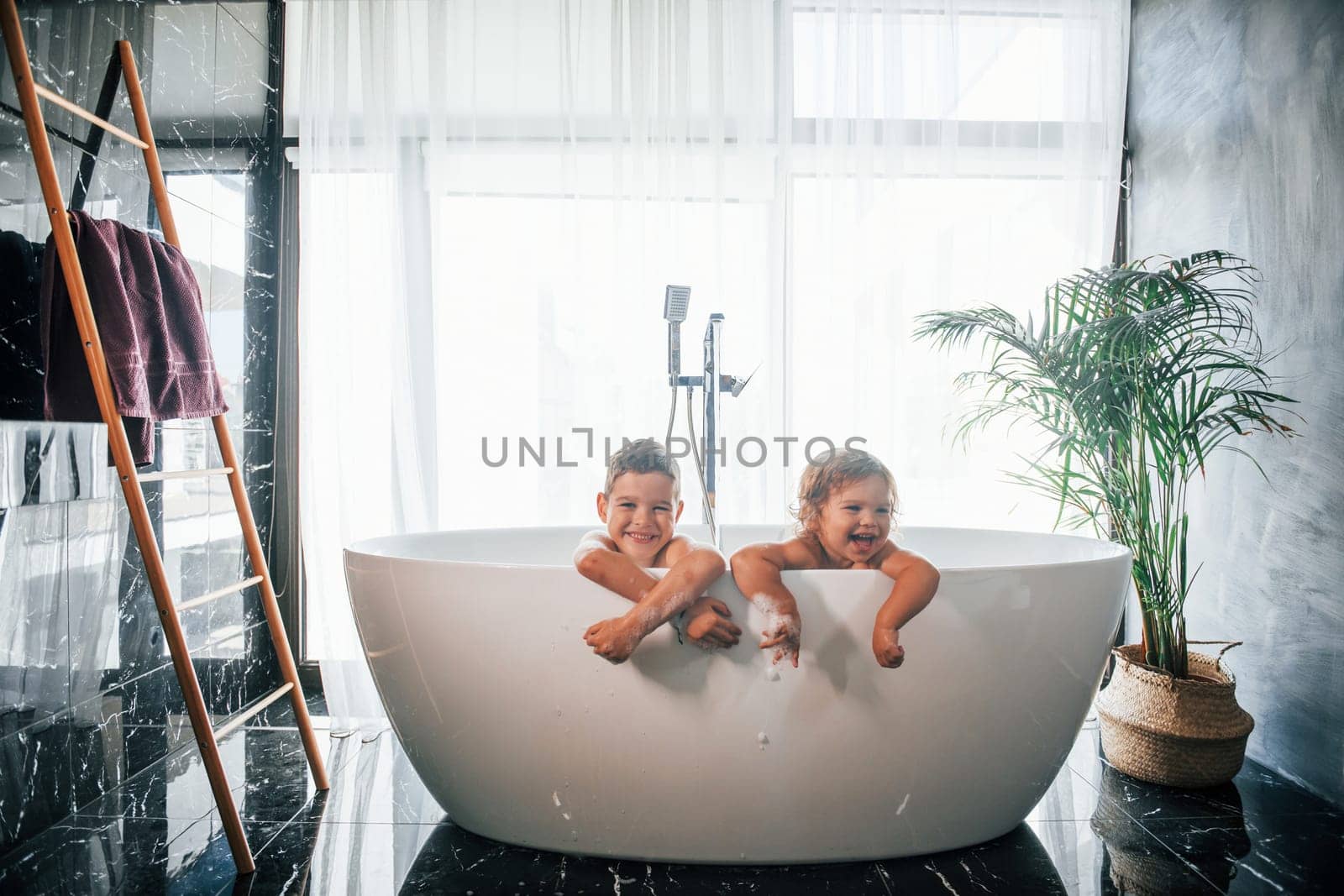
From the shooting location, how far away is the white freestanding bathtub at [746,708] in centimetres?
154

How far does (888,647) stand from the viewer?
4.88 ft

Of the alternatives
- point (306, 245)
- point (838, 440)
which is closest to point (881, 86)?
point (838, 440)

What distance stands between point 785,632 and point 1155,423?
1156 millimetres

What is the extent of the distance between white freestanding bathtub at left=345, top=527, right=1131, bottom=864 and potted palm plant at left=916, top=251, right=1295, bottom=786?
511 millimetres

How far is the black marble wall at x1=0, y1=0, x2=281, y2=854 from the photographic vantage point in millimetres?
1727

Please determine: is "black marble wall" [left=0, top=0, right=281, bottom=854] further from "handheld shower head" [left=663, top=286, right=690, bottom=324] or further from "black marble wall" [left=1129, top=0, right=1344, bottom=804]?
"black marble wall" [left=1129, top=0, right=1344, bottom=804]

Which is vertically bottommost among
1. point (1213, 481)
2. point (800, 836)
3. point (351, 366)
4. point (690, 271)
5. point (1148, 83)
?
point (800, 836)

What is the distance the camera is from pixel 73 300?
1.63 meters

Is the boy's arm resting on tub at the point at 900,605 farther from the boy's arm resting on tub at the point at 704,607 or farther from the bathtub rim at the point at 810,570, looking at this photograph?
the boy's arm resting on tub at the point at 704,607

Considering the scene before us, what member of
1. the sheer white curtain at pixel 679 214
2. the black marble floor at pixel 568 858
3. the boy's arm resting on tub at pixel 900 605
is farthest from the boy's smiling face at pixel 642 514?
the sheer white curtain at pixel 679 214

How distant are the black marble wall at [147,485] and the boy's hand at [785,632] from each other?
123 centimetres

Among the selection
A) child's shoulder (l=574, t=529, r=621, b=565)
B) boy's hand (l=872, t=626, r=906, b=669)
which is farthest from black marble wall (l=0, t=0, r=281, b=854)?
boy's hand (l=872, t=626, r=906, b=669)

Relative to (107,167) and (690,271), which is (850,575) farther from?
(107,167)

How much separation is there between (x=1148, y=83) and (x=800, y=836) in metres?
2.41
